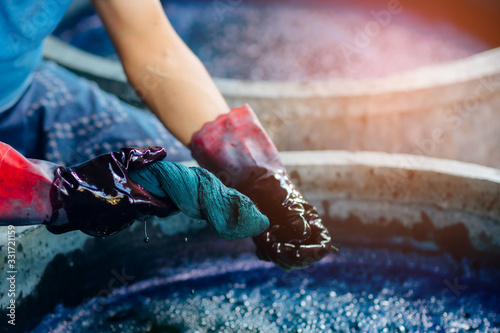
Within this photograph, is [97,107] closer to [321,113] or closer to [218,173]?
[218,173]

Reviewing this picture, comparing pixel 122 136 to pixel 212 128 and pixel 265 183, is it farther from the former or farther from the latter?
pixel 265 183

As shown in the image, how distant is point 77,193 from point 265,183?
424mm

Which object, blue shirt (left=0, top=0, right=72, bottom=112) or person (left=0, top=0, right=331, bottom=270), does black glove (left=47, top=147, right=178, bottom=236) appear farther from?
blue shirt (left=0, top=0, right=72, bottom=112)

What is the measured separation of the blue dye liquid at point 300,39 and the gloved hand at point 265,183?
1.42 m

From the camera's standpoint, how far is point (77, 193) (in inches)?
38.4

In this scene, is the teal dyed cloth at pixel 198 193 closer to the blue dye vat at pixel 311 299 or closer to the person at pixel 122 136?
the person at pixel 122 136

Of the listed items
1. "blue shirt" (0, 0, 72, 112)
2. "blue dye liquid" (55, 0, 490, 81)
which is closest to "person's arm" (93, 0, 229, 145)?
"blue shirt" (0, 0, 72, 112)

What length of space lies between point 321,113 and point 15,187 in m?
1.20

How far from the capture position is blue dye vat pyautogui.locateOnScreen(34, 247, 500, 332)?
4.09 feet

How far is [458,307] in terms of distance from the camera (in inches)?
50.3

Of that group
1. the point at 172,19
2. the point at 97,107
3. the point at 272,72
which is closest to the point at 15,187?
the point at 97,107

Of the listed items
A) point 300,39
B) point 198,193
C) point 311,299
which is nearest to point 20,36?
point 198,193

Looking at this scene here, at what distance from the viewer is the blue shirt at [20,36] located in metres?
1.33

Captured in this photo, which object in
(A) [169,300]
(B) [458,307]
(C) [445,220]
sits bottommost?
(A) [169,300]
